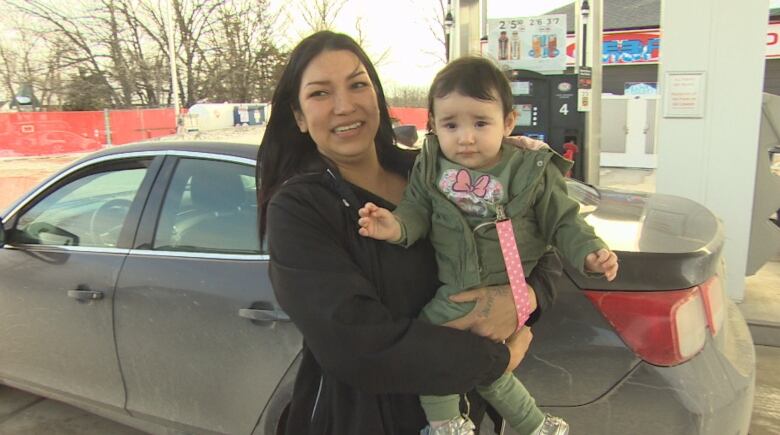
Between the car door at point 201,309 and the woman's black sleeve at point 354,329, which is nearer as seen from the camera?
the woman's black sleeve at point 354,329

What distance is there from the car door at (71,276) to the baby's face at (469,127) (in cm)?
167

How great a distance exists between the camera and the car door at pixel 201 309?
2.21 m

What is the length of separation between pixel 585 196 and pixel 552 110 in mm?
3292

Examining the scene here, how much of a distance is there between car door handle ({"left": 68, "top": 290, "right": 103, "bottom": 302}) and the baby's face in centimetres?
185

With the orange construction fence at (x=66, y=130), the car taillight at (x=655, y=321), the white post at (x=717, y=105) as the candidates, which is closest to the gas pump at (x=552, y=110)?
the white post at (x=717, y=105)

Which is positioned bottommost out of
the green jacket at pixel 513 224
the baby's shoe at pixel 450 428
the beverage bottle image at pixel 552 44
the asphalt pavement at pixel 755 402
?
the asphalt pavement at pixel 755 402

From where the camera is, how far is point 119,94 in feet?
105

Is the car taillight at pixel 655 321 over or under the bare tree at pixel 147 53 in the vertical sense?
under

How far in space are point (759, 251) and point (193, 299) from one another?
4.47 meters

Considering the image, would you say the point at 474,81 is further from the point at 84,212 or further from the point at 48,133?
the point at 48,133

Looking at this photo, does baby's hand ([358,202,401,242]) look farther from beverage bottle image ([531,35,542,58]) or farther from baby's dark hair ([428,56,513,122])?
beverage bottle image ([531,35,542,58])

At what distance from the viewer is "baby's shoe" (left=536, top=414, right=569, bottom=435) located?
65.2 inches

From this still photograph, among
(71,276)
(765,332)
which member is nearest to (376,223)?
(71,276)

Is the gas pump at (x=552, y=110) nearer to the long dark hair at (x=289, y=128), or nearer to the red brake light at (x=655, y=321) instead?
the red brake light at (x=655, y=321)
